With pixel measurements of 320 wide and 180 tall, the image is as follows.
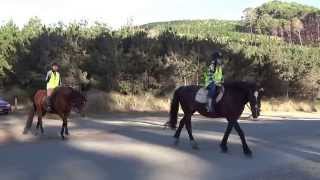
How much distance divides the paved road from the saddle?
1.28m

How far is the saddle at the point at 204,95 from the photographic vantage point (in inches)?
667

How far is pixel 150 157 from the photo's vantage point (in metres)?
15.2

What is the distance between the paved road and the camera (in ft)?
41.7

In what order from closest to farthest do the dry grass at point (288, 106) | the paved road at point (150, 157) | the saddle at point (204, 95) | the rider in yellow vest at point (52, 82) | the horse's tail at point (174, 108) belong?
the paved road at point (150, 157) → the saddle at point (204, 95) → the horse's tail at point (174, 108) → the rider in yellow vest at point (52, 82) → the dry grass at point (288, 106)

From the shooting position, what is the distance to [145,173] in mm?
12711

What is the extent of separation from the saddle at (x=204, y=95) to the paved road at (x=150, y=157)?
A: 1.28 m

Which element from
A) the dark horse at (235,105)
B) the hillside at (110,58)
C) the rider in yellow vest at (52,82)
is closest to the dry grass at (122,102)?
the hillside at (110,58)

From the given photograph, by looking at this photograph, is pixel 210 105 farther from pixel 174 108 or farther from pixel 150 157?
pixel 150 157

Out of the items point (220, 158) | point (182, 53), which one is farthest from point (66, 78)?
point (220, 158)

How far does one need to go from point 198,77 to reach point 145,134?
25645mm

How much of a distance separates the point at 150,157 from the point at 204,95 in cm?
291

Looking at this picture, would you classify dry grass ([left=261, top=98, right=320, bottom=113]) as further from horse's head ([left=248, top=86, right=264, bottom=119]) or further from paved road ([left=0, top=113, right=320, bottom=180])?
horse's head ([left=248, top=86, right=264, bottom=119])

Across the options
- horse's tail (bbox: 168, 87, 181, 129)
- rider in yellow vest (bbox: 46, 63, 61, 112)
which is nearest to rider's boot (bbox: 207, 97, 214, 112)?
horse's tail (bbox: 168, 87, 181, 129)

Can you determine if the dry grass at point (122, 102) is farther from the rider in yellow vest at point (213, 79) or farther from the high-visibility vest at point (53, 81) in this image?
the rider in yellow vest at point (213, 79)
